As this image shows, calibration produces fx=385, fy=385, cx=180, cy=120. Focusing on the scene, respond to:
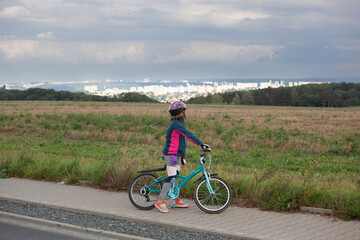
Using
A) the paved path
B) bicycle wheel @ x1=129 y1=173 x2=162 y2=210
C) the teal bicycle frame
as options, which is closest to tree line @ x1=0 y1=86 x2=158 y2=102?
the paved path

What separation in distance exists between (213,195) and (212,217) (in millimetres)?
410

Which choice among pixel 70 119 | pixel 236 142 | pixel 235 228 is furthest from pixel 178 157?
pixel 70 119

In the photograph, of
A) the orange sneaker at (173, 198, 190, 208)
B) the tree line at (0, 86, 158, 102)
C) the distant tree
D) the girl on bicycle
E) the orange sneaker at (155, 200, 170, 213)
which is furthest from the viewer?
the distant tree

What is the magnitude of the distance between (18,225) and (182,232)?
281 cm

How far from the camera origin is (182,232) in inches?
239

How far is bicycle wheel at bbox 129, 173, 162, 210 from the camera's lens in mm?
7273

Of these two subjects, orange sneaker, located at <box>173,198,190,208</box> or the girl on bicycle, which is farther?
orange sneaker, located at <box>173,198,190,208</box>

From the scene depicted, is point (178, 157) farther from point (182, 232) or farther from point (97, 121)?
point (97, 121)

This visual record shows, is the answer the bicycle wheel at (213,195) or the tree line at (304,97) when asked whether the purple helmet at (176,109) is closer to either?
the bicycle wheel at (213,195)

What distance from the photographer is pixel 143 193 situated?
23.9 feet

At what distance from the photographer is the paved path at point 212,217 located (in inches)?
230

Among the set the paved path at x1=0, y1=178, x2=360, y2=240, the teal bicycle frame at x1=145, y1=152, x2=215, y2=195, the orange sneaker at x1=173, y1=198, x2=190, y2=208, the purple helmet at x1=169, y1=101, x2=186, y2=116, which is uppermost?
the purple helmet at x1=169, y1=101, x2=186, y2=116

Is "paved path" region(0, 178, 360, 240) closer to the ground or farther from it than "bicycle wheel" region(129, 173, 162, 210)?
closer to the ground

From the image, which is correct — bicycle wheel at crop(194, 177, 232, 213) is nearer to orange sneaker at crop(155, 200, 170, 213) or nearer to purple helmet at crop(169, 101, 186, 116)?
orange sneaker at crop(155, 200, 170, 213)
